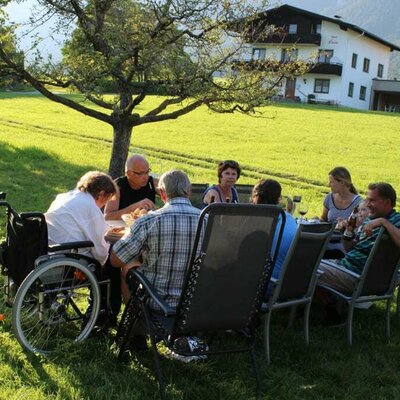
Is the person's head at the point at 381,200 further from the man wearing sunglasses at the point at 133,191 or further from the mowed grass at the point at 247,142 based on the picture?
the mowed grass at the point at 247,142

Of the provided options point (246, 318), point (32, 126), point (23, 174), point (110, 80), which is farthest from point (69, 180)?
point (32, 126)

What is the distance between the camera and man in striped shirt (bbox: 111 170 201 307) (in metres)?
3.48

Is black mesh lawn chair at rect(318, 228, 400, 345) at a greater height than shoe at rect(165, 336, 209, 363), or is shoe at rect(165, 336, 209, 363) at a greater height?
black mesh lawn chair at rect(318, 228, 400, 345)

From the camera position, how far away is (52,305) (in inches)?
153

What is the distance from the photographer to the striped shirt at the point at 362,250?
4.57 m

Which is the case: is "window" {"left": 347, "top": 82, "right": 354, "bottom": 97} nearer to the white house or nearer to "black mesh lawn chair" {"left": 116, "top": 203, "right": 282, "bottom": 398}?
the white house

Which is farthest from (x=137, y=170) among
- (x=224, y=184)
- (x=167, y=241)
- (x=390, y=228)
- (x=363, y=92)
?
(x=363, y=92)

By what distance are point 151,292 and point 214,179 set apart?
29.3ft

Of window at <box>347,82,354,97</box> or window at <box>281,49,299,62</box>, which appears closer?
window at <box>281,49,299,62</box>

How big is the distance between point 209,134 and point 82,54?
14.2 meters

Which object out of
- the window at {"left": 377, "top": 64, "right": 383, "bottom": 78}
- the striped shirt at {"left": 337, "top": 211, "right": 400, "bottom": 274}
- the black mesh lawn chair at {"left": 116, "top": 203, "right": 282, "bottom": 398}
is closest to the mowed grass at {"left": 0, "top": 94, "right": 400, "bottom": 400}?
the black mesh lawn chair at {"left": 116, "top": 203, "right": 282, "bottom": 398}

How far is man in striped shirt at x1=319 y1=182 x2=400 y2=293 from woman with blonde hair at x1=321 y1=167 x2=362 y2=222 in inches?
45.1

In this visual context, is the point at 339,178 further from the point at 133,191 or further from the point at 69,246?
the point at 69,246

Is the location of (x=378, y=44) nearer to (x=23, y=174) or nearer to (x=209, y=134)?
(x=209, y=134)
